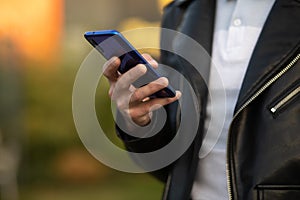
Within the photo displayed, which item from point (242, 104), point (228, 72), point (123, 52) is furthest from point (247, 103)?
point (123, 52)

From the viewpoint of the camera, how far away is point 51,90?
405 centimetres

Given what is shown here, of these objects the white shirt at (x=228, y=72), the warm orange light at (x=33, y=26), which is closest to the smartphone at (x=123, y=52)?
the white shirt at (x=228, y=72)

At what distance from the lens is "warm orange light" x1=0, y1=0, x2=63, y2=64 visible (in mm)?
4027

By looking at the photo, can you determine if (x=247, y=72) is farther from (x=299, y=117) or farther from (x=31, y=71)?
(x=31, y=71)

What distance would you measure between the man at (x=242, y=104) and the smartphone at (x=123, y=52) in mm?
14

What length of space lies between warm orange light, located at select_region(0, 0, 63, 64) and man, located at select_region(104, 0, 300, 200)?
119 inches

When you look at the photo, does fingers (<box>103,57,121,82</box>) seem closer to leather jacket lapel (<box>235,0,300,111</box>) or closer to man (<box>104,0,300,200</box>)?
man (<box>104,0,300,200</box>)

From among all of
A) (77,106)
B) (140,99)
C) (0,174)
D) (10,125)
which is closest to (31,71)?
(10,125)

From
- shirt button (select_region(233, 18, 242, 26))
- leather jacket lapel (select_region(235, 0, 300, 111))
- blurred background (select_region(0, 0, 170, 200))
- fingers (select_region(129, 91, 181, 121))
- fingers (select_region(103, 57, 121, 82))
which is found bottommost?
fingers (select_region(129, 91, 181, 121))

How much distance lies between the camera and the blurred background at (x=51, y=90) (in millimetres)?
3926

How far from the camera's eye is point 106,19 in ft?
14.0

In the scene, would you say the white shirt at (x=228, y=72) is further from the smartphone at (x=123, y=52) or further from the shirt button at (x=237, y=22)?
the smartphone at (x=123, y=52)

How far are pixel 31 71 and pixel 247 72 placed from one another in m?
3.28

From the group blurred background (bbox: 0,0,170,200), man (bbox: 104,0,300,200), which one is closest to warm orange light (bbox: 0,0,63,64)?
blurred background (bbox: 0,0,170,200)
